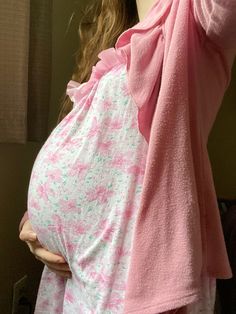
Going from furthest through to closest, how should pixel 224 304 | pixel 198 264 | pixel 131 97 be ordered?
pixel 224 304
pixel 131 97
pixel 198 264

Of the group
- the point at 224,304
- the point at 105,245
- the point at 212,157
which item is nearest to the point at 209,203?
Result: the point at 105,245

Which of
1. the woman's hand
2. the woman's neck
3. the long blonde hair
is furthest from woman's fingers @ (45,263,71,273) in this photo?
the woman's neck

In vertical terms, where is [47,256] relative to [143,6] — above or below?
below

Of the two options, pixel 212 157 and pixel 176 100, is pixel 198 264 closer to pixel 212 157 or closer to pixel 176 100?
pixel 176 100

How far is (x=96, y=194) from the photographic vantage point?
31.6 inches

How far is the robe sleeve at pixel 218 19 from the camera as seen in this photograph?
58 centimetres

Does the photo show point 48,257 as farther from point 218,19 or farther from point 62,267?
point 218,19

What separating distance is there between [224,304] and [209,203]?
1.72 feet

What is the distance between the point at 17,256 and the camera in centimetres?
141

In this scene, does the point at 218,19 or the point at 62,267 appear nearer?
the point at 218,19

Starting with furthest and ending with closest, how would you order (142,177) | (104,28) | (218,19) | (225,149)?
(225,149) < (104,28) < (142,177) < (218,19)

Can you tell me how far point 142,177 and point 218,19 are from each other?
0.31m

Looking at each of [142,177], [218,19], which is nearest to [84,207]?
[142,177]

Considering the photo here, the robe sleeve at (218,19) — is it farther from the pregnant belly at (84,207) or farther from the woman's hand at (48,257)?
the woman's hand at (48,257)
